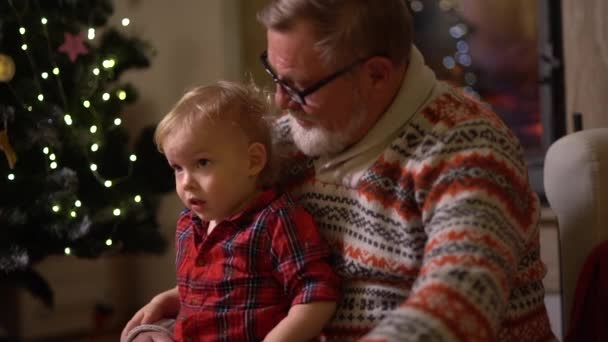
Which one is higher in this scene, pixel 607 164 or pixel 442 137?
pixel 442 137

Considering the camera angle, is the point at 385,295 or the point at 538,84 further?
the point at 538,84

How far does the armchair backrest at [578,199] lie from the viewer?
1544mm

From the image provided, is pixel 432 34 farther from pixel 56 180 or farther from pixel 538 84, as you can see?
pixel 56 180

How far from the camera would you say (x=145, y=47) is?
2975mm

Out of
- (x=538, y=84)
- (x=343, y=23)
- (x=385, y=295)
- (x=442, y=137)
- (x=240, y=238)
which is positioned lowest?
(x=538, y=84)

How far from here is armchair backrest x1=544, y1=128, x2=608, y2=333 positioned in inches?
60.8

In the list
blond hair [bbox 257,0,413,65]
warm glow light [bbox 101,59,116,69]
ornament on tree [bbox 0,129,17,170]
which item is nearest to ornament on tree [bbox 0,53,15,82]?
ornament on tree [bbox 0,129,17,170]

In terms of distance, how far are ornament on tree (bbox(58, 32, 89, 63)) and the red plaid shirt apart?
1477mm

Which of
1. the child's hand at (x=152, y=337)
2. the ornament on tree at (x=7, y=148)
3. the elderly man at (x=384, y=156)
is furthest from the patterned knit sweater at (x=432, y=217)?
the ornament on tree at (x=7, y=148)

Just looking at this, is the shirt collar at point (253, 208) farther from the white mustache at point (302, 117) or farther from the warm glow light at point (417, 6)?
the warm glow light at point (417, 6)

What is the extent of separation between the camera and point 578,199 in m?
1.57

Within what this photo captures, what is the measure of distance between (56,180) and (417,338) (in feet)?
6.36

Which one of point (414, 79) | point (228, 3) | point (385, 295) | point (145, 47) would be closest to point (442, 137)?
point (414, 79)

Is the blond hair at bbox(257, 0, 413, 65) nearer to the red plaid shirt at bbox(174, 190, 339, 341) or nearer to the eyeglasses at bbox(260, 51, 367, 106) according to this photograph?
the eyeglasses at bbox(260, 51, 367, 106)
